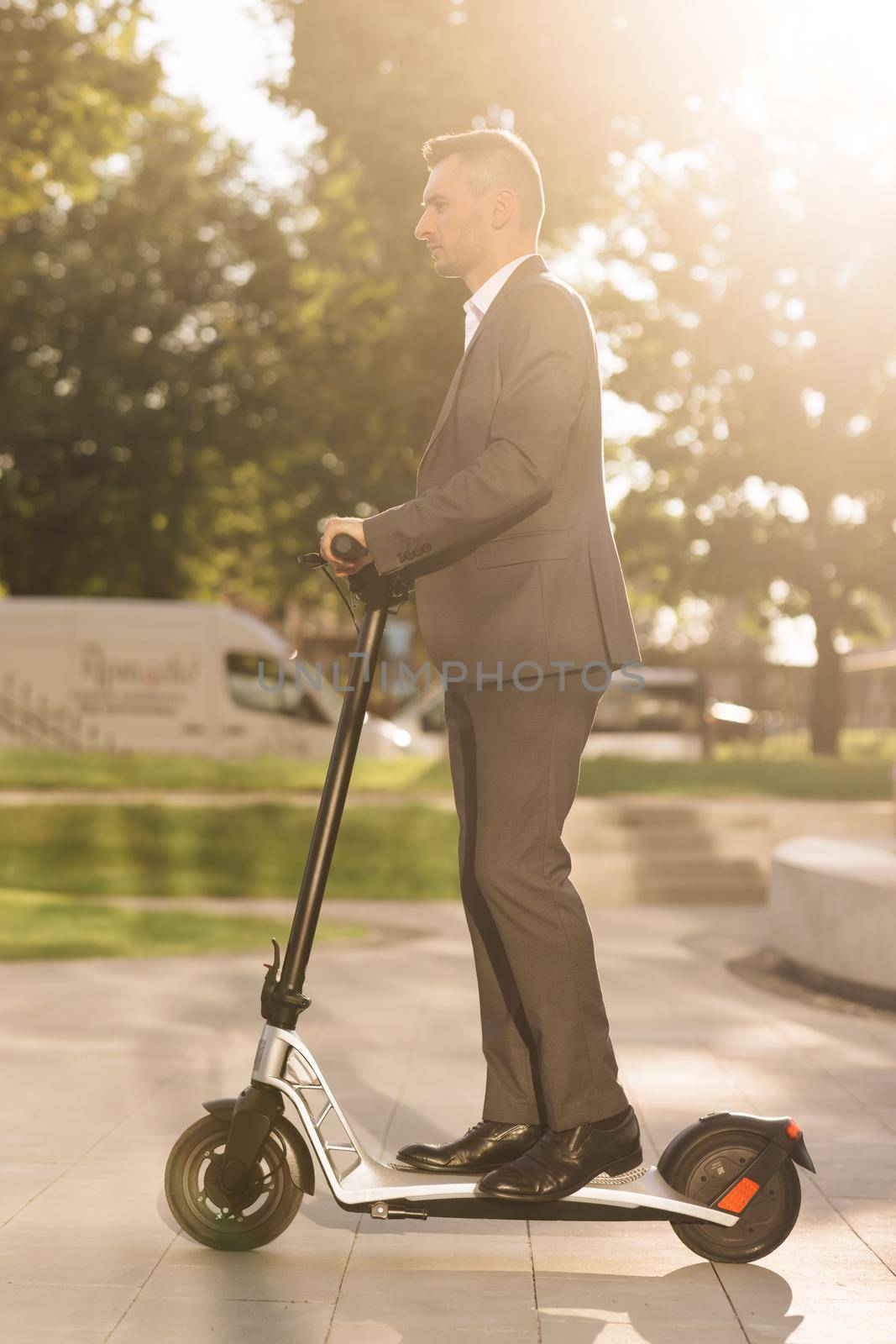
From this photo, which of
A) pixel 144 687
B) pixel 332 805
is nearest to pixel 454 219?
pixel 332 805

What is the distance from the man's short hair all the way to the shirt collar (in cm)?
8

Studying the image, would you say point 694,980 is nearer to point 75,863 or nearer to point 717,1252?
point 717,1252

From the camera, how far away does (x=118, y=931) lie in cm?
1019

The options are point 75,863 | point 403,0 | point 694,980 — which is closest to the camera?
point 694,980

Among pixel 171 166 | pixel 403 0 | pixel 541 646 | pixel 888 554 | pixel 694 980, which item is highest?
pixel 171 166

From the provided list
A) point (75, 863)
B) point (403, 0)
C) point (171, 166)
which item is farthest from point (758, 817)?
point (171, 166)

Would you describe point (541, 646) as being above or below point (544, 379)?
below

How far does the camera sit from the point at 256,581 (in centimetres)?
3700

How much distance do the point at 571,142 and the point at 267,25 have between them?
4151 millimetres

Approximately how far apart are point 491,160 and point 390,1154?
2497 millimetres

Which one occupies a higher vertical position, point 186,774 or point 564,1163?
point 186,774

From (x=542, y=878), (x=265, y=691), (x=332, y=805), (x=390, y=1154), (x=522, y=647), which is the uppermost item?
(x=265, y=691)

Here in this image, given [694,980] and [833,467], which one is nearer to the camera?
[694,980]

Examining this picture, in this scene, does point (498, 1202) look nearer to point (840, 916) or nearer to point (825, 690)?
point (840, 916)
